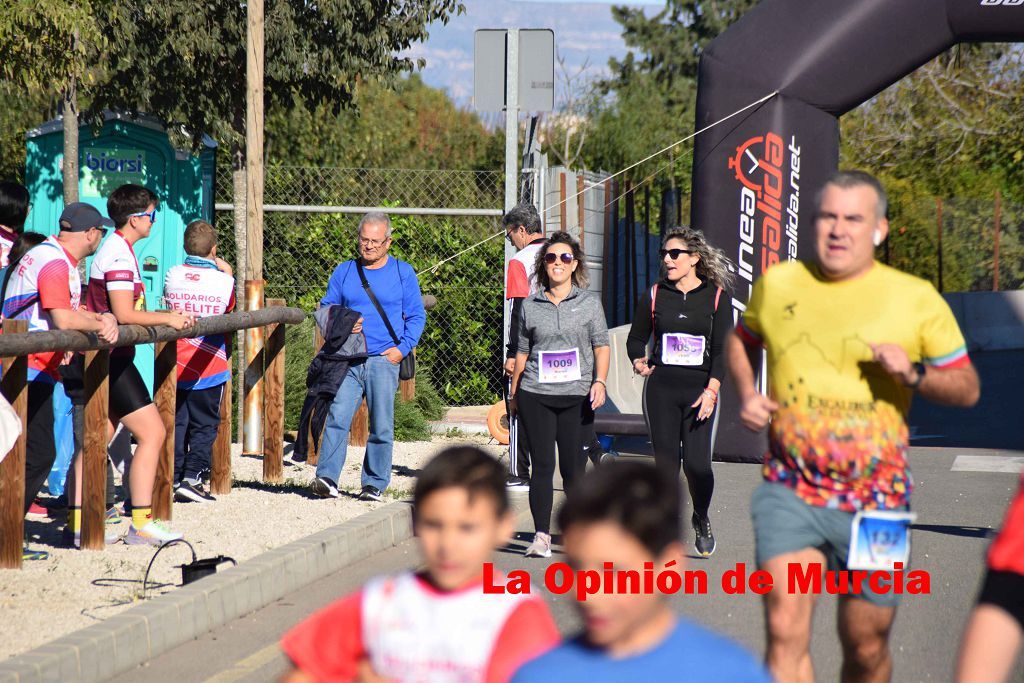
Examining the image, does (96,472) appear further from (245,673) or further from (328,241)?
(328,241)

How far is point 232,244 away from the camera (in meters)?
16.8

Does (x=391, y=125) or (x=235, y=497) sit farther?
(x=391, y=125)

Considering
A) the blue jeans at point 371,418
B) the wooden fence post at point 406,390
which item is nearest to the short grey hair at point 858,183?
the blue jeans at point 371,418

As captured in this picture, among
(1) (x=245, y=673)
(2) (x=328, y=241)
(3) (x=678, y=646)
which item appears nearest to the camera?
(3) (x=678, y=646)

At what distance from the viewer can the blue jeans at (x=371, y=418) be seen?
959 cm

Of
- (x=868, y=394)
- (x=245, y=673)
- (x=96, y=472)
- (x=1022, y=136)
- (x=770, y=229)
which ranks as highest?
(x=1022, y=136)

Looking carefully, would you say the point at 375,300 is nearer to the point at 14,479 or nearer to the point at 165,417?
the point at 165,417

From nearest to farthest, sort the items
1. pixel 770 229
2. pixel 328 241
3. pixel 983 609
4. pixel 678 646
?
1. pixel 678 646
2. pixel 983 609
3. pixel 770 229
4. pixel 328 241

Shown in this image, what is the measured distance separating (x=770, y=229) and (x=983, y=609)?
8.45 m

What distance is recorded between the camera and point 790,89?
11.6 metres

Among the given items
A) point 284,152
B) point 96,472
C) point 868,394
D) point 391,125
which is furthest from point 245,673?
point 391,125

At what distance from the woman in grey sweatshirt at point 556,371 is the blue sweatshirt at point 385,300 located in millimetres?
1561

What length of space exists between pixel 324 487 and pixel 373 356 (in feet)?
3.05

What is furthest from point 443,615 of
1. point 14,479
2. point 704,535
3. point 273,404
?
point 273,404
